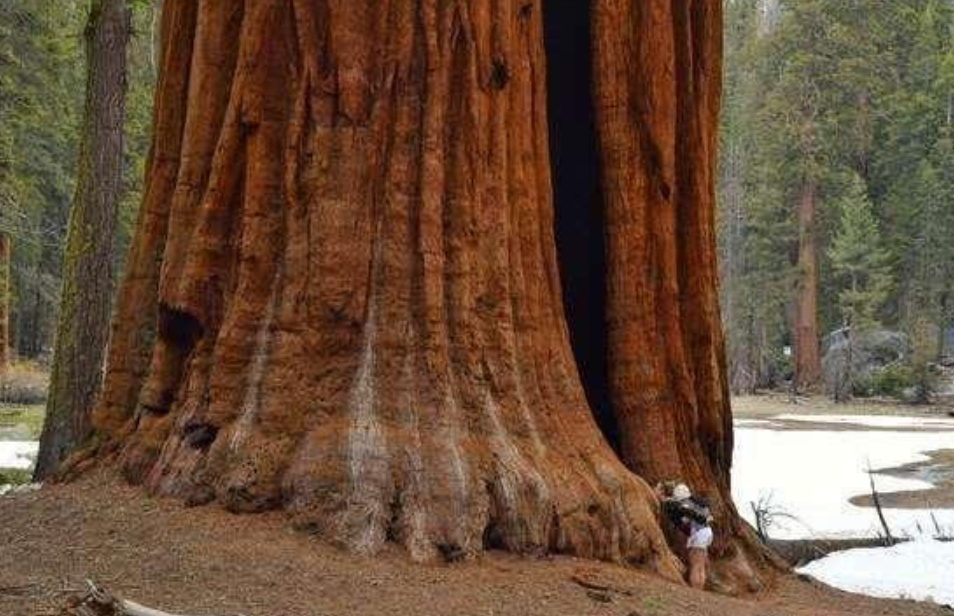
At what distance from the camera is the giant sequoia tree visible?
19.8 ft

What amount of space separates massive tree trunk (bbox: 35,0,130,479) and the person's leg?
593cm

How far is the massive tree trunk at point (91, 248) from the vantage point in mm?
10430

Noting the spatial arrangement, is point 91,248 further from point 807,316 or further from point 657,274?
point 807,316

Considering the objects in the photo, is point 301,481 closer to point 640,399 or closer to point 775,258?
point 640,399

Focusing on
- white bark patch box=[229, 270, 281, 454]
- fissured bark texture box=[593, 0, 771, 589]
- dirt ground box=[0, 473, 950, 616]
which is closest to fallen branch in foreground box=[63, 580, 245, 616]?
dirt ground box=[0, 473, 950, 616]

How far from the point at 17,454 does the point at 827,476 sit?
12722 millimetres

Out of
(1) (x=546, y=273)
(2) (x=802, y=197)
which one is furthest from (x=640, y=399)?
(2) (x=802, y=197)

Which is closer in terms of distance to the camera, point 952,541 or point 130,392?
point 130,392

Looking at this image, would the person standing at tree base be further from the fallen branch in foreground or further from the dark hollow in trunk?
the fallen branch in foreground

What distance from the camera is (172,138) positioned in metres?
7.91

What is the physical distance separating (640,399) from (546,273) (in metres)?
1.36

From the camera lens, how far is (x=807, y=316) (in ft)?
155

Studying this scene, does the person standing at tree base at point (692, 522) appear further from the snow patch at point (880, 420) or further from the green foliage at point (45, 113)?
the snow patch at point (880, 420)

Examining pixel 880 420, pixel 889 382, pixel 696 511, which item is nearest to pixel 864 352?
pixel 889 382
